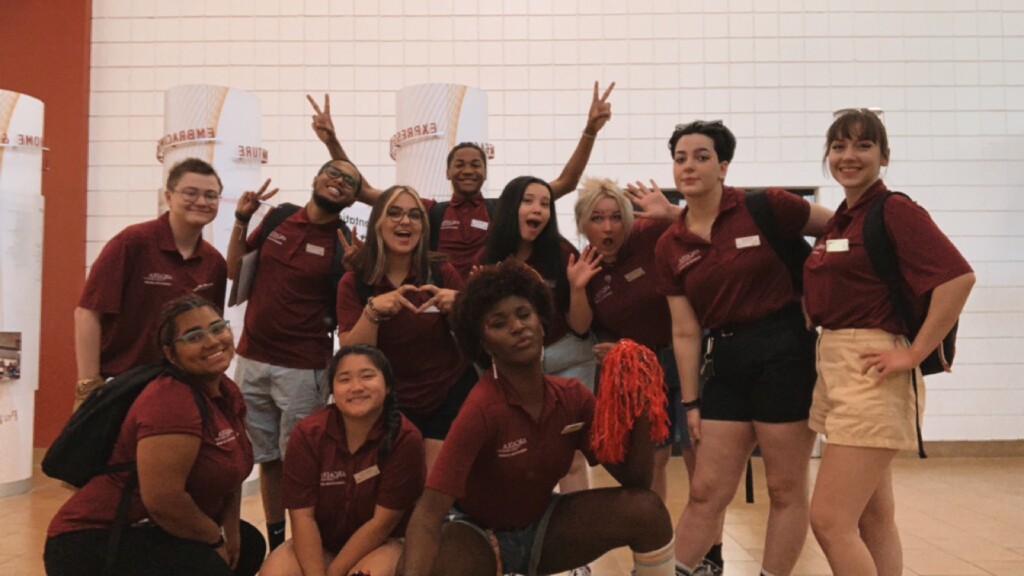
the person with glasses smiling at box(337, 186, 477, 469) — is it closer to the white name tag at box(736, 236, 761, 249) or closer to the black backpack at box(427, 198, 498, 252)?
the black backpack at box(427, 198, 498, 252)

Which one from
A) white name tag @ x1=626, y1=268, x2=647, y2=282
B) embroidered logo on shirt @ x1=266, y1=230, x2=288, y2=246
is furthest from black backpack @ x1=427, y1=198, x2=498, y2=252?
white name tag @ x1=626, y1=268, x2=647, y2=282

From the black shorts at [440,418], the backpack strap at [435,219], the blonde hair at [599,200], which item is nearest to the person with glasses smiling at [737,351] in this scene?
the blonde hair at [599,200]

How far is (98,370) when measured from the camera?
3.11 metres

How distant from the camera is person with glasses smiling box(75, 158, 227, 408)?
10.1 feet

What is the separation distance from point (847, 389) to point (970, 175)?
5355 millimetres

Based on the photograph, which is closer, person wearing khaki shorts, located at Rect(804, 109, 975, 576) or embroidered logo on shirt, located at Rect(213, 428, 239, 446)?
person wearing khaki shorts, located at Rect(804, 109, 975, 576)

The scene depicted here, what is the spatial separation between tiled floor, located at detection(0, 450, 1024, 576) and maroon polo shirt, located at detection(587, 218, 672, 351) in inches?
45.9

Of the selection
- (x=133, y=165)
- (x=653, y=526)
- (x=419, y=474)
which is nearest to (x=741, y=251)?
(x=653, y=526)

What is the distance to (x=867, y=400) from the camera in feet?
7.57

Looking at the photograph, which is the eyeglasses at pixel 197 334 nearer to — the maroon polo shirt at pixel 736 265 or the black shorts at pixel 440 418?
the black shorts at pixel 440 418

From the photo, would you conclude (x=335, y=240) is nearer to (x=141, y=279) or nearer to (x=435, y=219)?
(x=435, y=219)

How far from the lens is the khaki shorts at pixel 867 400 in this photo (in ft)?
7.50

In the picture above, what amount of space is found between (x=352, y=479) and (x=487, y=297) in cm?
76

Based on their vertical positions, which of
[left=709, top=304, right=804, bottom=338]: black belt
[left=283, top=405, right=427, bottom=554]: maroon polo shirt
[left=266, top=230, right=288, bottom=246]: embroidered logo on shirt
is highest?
[left=266, top=230, right=288, bottom=246]: embroidered logo on shirt
